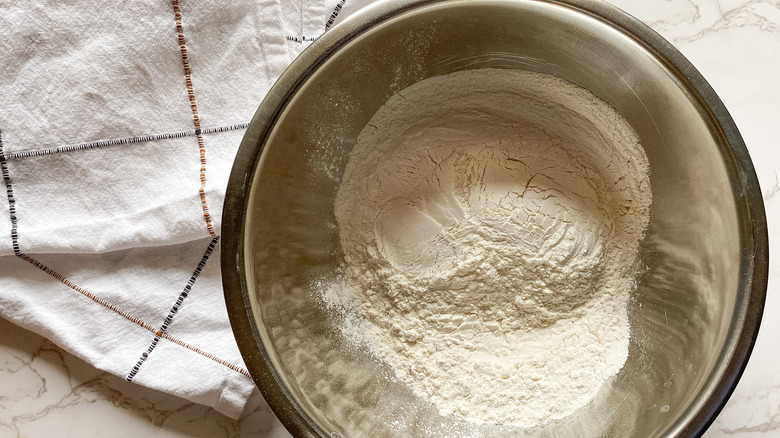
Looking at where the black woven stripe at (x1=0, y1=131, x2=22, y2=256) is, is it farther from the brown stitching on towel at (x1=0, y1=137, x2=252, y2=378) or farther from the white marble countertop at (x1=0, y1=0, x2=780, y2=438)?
the white marble countertop at (x1=0, y1=0, x2=780, y2=438)

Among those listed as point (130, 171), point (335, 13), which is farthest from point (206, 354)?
point (335, 13)

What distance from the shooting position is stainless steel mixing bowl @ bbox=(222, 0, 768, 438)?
998mm

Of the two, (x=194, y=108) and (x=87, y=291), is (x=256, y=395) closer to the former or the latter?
(x=87, y=291)

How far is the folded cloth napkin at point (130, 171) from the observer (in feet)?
3.86

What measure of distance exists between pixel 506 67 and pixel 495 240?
1.13ft

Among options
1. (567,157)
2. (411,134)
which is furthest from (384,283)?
(567,157)

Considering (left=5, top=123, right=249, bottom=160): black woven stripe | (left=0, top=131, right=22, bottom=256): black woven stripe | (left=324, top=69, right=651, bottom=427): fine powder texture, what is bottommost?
(left=0, top=131, right=22, bottom=256): black woven stripe

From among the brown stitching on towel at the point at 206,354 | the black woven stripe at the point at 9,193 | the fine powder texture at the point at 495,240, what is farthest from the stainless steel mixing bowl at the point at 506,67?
the black woven stripe at the point at 9,193

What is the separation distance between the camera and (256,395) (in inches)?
49.2

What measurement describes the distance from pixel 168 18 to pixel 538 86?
0.75 metres

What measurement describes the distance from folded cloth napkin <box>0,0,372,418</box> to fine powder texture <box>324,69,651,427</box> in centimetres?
27

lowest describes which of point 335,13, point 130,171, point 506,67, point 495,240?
point 130,171

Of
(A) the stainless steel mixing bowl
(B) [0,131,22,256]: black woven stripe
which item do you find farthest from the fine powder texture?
(B) [0,131,22,256]: black woven stripe

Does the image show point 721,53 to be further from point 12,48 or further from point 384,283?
point 12,48
